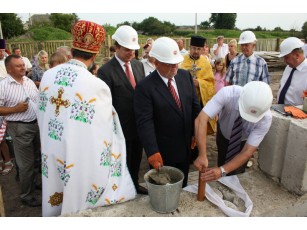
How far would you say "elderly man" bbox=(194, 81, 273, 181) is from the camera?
2.05 m

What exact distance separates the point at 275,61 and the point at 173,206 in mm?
15167

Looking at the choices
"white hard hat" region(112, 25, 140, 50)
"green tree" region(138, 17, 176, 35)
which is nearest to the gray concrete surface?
"white hard hat" region(112, 25, 140, 50)

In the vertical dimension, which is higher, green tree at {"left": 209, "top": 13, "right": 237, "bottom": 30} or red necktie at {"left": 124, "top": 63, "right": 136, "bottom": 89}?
green tree at {"left": 209, "top": 13, "right": 237, "bottom": 30}

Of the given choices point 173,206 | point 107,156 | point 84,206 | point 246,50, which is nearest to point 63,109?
point 107,156

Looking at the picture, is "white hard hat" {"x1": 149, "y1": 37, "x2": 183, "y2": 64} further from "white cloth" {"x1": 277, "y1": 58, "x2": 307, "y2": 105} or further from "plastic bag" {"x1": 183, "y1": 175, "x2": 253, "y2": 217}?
"white cloth" {"x1": 277, "y1": 58, "x2": 307, "y2": 105}

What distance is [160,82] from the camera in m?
2.62

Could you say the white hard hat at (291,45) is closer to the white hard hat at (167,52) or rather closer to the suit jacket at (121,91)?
the white hard hat at (167,52)

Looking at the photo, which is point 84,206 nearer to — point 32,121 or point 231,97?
point 231,97

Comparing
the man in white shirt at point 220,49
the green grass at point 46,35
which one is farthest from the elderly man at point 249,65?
the green grass at point 46,35

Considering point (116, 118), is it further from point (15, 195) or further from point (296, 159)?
point (15, 195)

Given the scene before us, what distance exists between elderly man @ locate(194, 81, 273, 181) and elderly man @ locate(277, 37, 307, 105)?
133cm

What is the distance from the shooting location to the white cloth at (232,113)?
7.17 ft

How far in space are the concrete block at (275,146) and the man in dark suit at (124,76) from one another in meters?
1.50

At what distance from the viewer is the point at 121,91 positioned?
10.2 ft
